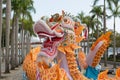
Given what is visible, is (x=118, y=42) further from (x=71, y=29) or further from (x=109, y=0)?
(x=71, y=29)

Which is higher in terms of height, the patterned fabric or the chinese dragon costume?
the chinese dragon costume

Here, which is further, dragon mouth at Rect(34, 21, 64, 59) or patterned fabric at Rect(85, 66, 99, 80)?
patterned fabric at Rect(85, 66, 99, 80)

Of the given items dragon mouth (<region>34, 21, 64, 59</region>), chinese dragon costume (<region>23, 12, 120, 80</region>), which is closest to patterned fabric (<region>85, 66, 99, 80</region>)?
chinese dragon costume (<region>23, 12, 120, 80</region>)

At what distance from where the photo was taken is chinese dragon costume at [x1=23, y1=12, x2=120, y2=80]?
7.14 metres

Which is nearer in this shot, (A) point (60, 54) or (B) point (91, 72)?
(A) point (60, 54)

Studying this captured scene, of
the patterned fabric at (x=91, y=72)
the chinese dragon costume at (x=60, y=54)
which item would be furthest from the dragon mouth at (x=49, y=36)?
the patterned fabric at (x=91, y=72)

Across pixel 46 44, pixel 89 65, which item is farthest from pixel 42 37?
pixel 89 65

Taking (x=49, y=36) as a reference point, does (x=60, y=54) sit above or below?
below

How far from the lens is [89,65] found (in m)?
8.82

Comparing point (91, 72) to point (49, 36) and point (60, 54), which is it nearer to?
point (60, 54)

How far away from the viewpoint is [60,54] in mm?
8016

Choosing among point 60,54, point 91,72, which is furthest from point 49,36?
point 91,72

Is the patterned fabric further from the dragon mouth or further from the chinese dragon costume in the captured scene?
the dragon mouth

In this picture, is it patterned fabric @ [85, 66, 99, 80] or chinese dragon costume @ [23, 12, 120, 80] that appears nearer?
chinese dragon costume @ [23, 12, 120, 80]
